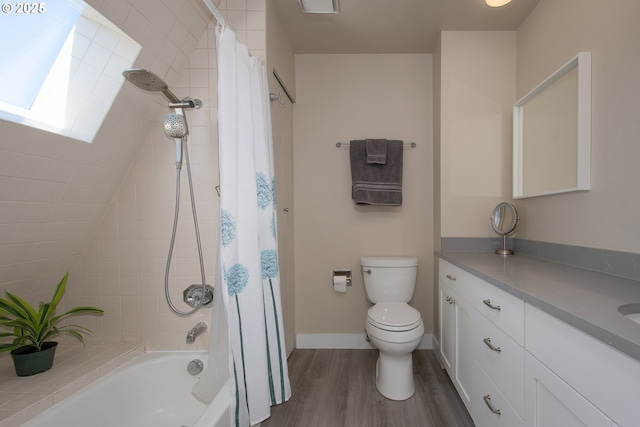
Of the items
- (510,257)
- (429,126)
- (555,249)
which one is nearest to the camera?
(555,249)

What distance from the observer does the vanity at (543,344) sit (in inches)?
23.5

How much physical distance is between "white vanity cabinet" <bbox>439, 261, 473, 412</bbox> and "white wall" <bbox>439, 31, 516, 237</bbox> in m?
0.41

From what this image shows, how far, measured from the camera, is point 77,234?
53.4 inches

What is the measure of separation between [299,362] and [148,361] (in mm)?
1017

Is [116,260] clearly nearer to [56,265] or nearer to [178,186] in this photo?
[56,265]

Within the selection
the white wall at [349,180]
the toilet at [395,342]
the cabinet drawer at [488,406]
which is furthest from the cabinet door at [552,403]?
the white wall at [349,180]

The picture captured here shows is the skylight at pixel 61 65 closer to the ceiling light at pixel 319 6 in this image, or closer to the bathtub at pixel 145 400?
the ceiling light at pixel 319 6

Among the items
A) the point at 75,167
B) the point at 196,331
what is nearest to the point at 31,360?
the point at 196,331

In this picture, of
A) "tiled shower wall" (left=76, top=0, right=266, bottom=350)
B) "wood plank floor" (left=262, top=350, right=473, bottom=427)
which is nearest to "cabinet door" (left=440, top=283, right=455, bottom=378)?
"wood plank floor" (left=262, top=350, right=473, bottom=427)

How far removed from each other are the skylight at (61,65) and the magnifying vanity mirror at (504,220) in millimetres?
2213

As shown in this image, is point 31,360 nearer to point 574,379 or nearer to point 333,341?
point 333,341

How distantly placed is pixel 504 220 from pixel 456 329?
0.84 meters

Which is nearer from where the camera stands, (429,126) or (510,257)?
(510,257)

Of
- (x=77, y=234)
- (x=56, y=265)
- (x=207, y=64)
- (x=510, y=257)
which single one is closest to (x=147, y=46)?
(x=207, y=64)
